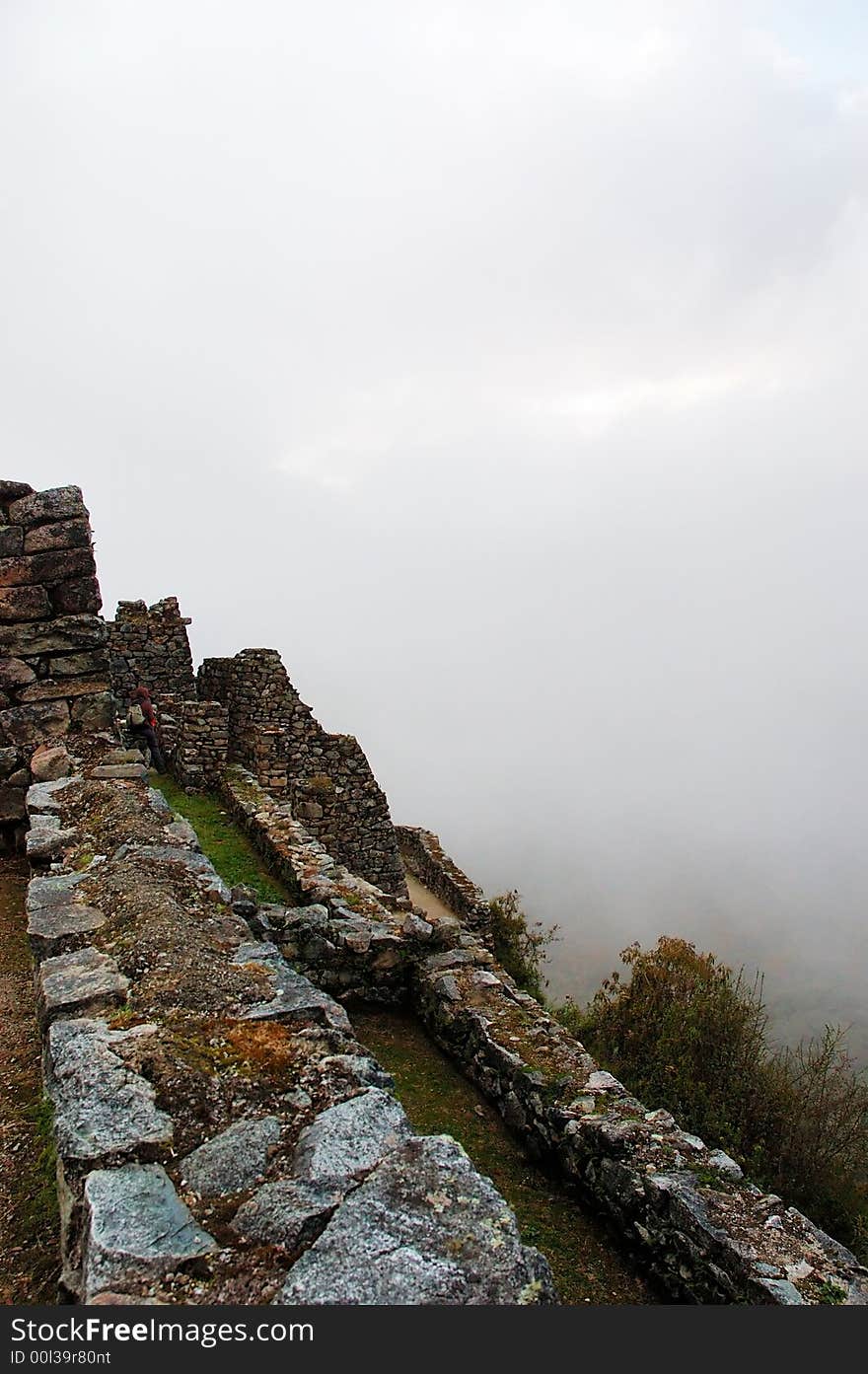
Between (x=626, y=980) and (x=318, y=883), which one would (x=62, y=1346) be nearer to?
(x=318, y=883)

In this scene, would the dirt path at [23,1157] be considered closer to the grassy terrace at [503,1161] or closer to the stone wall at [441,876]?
the grassy terrace at [503,1161]

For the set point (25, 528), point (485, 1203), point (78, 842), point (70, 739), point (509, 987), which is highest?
point (25, 528)

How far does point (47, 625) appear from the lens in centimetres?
783

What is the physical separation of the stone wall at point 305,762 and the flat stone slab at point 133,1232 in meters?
13.7

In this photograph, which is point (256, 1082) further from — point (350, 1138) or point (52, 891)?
point (52, 891)

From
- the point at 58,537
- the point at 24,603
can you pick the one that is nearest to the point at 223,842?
the point at 24,603

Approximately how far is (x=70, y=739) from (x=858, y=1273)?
25.4 feet

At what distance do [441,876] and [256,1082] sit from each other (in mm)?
18560

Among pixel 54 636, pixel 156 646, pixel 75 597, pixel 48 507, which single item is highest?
pixel 156 646

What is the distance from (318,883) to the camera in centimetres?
1068

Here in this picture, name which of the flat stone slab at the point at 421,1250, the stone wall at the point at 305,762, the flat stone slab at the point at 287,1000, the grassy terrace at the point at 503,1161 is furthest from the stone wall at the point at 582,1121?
the stone wall at the point at 305,762

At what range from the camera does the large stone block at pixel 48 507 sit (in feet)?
25.7

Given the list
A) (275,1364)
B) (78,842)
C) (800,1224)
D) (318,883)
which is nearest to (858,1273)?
(800,1224)

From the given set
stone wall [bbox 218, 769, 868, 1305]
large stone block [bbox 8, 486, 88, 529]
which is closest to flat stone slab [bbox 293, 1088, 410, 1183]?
stone wall [bbox 218, 769, 868, 1305]
